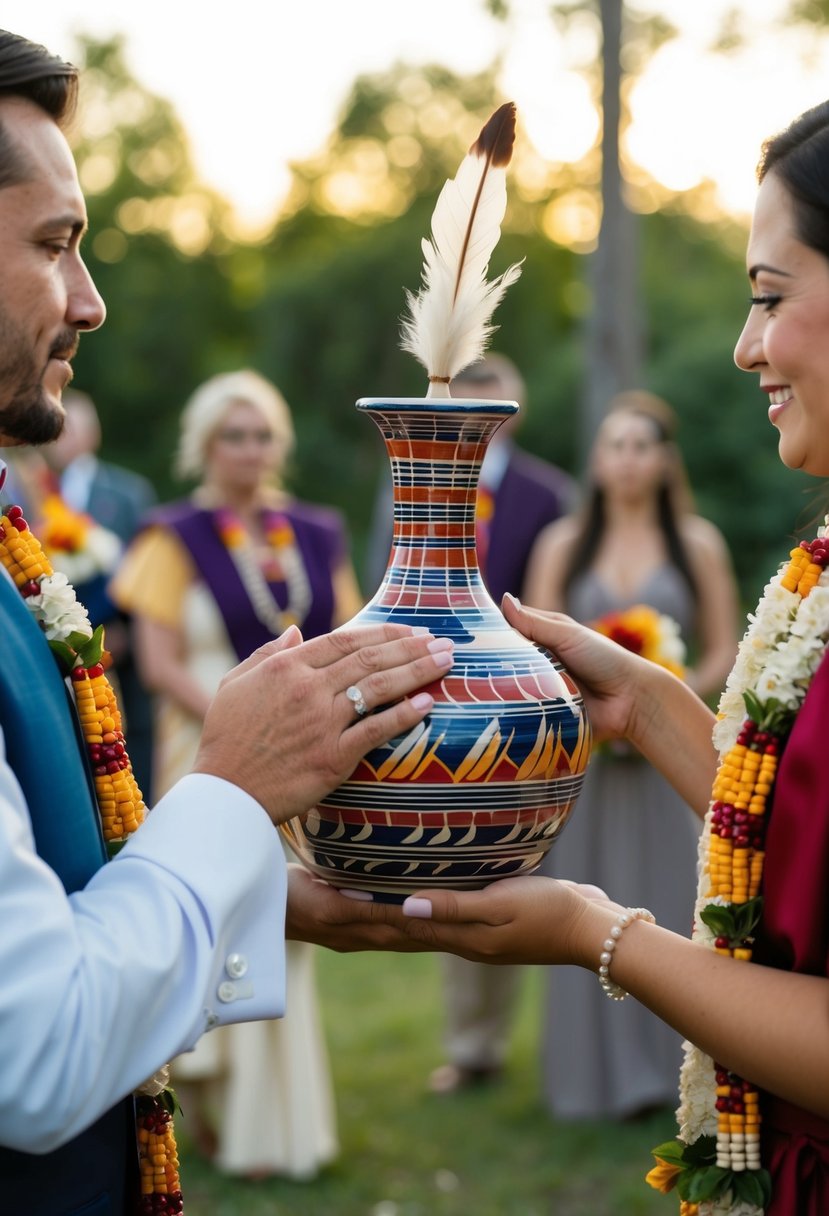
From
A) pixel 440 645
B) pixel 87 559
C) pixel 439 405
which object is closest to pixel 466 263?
pixel 439 405

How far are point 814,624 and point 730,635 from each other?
13.5 feet

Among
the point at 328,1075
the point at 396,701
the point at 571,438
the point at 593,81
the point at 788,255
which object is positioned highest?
the point at 593,81

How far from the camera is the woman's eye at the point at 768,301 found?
2312 mm

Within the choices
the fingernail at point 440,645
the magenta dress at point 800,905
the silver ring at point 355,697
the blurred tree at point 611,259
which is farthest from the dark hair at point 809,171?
the blurred tree at point 611,259

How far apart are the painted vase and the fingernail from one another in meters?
0.02

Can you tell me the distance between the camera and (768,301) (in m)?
2.33

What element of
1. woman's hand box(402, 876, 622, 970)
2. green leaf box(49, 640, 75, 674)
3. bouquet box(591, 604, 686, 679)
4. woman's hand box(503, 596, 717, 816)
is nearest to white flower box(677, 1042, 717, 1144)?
woman's hand box(402, 876, 622, 970)

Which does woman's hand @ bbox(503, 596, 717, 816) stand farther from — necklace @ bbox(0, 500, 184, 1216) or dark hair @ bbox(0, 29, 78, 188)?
dark hair @ bbox(0, 29, 78, 188)

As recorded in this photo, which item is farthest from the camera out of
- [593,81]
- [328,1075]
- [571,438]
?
[571,438]

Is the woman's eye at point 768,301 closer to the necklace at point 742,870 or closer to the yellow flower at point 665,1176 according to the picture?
the necklace at point 742,870

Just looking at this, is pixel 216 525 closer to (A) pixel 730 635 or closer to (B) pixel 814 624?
(A) pixel 730 635

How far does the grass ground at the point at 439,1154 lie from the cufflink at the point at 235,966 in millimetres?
3210

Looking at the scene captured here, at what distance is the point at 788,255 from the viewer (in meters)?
2.28

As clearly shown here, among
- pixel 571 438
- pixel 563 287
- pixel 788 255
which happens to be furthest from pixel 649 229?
pixel 788 255
